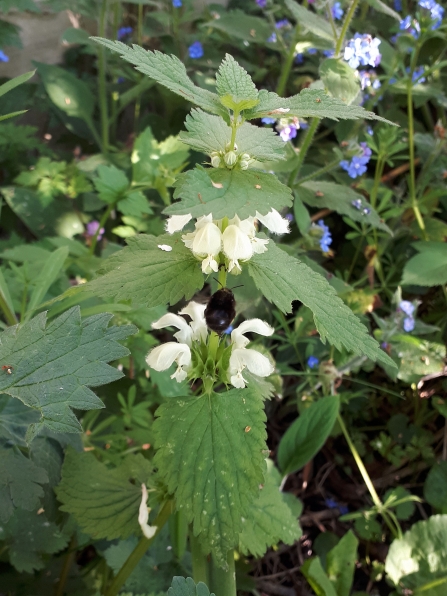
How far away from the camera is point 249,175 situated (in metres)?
0.46

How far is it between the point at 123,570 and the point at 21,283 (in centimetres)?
57

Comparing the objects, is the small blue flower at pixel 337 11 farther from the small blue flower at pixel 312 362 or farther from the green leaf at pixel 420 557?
the green leaf at pixel 420 557

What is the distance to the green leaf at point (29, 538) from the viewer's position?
0.73 meters

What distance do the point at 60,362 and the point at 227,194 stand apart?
25cm

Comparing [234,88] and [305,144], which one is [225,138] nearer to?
[234,88]

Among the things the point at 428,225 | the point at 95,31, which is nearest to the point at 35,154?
the point at 95,31

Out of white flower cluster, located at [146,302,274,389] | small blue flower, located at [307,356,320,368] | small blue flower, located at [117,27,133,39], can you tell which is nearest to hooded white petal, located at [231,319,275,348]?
white flower cluster, located at [146,302,274,389]

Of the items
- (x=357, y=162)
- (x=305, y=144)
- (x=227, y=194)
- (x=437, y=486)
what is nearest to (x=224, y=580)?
(x=227, y=194)

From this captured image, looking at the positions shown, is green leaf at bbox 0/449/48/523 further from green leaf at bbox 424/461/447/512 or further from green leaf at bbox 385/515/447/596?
green leaf at bbox 424/461/447/512

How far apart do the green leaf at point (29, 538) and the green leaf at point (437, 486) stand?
848mm

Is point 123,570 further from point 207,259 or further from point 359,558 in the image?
point 359,558

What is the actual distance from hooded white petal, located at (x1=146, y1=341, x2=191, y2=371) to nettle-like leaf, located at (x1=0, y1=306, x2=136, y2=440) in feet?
0.22

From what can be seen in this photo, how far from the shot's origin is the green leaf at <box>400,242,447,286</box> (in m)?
1.14

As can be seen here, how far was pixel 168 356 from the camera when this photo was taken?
22.4 inches
